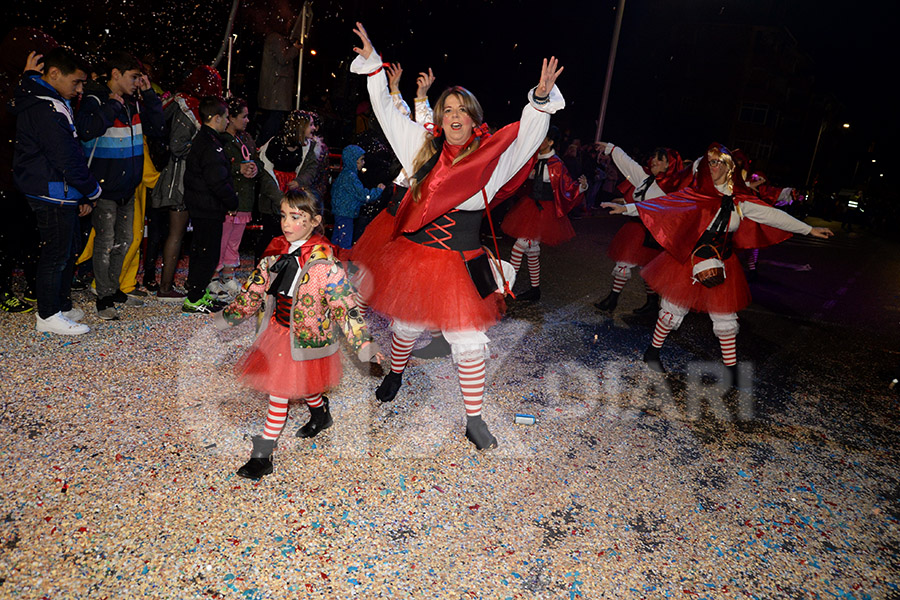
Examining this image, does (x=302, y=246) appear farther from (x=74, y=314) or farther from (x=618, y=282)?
(x=618, y=282)

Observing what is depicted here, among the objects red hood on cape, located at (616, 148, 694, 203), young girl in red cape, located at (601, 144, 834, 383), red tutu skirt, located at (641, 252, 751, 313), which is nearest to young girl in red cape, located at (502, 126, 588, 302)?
red hood on cape, located at (616, 148, 694, 203)

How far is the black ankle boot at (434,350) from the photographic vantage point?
16.7 ft

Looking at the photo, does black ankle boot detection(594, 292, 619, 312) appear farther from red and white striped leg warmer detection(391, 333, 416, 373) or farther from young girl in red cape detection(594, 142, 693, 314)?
red and white striped leg warmer detection(391, 333, 416, 373)

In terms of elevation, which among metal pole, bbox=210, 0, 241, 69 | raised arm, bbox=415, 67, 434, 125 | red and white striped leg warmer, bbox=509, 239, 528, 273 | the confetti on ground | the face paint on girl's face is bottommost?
the confetti on ground

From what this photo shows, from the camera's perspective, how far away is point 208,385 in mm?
3988

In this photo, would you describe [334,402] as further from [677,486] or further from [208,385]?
[677,486]

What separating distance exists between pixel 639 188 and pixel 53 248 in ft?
19.6

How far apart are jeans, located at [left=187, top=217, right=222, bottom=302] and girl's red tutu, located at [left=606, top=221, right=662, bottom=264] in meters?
4.64

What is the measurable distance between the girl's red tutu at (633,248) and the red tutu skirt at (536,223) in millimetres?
696

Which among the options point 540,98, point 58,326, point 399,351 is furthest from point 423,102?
point 58,326

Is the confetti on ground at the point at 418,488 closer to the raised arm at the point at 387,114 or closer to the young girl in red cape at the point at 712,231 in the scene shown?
the young girl in red cape at the point at 712,231

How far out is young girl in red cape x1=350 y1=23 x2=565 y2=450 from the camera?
10.9 ft

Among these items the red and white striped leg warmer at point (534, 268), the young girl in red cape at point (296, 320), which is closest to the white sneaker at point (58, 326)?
the young girl in red cape at point (296, 320)

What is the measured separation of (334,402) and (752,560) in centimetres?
275
